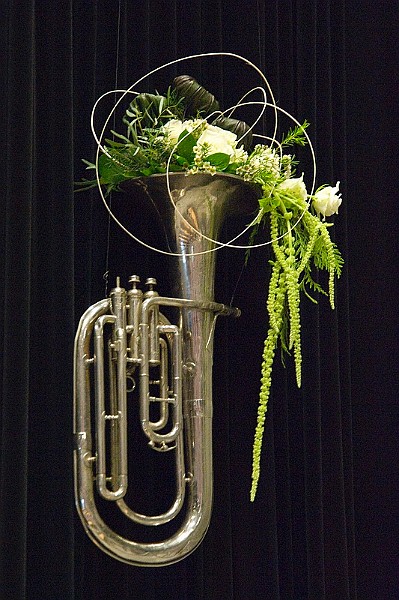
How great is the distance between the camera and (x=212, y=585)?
1893 mm

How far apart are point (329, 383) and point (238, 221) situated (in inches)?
16.1

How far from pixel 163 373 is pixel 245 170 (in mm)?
374

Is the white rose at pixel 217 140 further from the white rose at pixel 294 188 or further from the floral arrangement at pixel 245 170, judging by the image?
the white rose at pixel 294 188

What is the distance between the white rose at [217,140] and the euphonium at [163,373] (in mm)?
46

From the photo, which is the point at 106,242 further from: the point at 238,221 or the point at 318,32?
the point at 318,32

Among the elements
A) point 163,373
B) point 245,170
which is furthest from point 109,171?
point 163,373

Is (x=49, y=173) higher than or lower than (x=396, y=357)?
higher

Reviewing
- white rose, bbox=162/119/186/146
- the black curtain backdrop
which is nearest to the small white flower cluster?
white rose, bbox=162/119/186/146

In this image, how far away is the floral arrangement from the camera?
1675 millimetres

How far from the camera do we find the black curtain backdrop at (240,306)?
1.68 meters

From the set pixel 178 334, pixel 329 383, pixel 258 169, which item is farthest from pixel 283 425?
pixel 258 169

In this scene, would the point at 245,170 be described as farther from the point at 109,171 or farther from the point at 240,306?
the point at 240,306

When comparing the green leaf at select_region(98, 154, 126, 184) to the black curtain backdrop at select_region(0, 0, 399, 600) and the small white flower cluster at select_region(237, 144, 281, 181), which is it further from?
the small white flower cluster at select_region(237, 144, 281, 181)

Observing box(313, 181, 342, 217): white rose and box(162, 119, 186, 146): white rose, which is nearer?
box(162, 119, 186, 146): white rose
